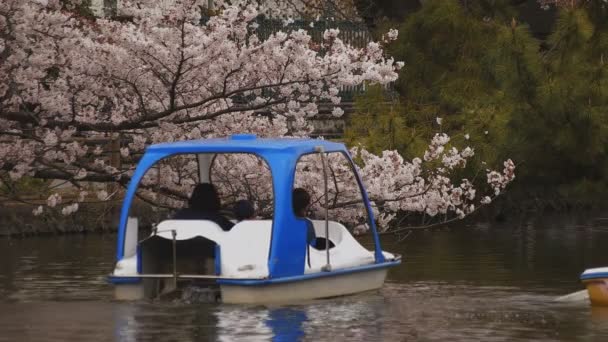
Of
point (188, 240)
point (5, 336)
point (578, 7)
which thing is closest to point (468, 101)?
point (578, 7)

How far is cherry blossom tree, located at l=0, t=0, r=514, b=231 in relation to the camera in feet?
74.4

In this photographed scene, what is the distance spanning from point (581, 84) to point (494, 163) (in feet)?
18.7

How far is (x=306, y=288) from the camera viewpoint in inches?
784

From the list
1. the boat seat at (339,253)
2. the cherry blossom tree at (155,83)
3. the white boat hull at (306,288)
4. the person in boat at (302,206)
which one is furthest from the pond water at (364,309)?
the cherry blossom tree at (155,83)

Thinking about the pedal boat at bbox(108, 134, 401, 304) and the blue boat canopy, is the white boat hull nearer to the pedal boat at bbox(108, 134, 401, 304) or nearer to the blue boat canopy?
the pedal boat at bbox(108, 134, 401, 304)

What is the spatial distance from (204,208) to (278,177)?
3.50 ft

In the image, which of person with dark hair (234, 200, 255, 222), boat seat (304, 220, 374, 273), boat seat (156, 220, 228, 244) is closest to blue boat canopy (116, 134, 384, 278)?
boat seat (304, 220, 374, 273)

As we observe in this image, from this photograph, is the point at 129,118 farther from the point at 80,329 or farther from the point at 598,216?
the point at 598,216

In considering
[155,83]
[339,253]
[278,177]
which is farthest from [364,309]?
[155,83]

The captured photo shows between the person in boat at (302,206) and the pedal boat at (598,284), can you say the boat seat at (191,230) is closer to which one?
the person in boat at (302,206)

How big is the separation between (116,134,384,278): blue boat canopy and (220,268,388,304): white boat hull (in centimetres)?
17

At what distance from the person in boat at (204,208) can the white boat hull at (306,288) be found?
47.0 inches

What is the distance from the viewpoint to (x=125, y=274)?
1988 centimetres

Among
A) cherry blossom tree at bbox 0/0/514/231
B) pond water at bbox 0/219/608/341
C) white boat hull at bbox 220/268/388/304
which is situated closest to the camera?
pond water at bbox 0/219/608/341
